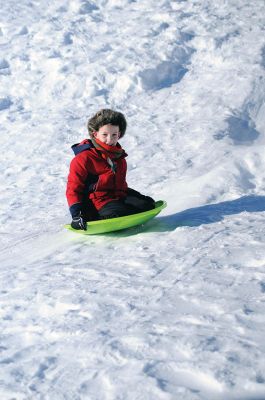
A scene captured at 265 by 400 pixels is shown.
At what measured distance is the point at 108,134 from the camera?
3799mm

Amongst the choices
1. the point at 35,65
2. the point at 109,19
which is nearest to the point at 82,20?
the point at 109,19

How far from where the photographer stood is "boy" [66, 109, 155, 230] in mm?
3729

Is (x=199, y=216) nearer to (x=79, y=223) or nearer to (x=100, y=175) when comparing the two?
(x=100, y=175)

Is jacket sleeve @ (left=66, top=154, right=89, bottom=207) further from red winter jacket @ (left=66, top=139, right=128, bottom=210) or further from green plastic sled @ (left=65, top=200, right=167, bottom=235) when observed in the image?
green plastic sled @ (left=65, top=200, right=167, bottom=235)

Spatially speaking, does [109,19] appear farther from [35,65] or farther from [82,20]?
[35,65]

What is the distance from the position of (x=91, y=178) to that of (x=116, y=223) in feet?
1.36

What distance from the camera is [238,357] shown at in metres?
2.03

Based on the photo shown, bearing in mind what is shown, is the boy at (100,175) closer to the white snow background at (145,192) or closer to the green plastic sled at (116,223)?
the green plastic sled at (116,223)

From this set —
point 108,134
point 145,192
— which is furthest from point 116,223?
point 145,192

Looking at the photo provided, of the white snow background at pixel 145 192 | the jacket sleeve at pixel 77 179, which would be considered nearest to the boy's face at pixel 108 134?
the jacket sleeve at pixel 77 179

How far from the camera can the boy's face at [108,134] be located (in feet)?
12.4

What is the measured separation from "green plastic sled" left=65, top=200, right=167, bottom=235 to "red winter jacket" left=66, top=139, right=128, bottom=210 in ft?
0.62

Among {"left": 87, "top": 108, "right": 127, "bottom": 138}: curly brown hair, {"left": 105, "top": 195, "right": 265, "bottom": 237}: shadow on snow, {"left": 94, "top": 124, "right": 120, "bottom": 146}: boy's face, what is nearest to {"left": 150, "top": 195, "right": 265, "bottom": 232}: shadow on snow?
{"left": 105, "top": 195, "right": 265, "bottom": 237}: shadow on snow

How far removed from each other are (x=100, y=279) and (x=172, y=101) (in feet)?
15.5
